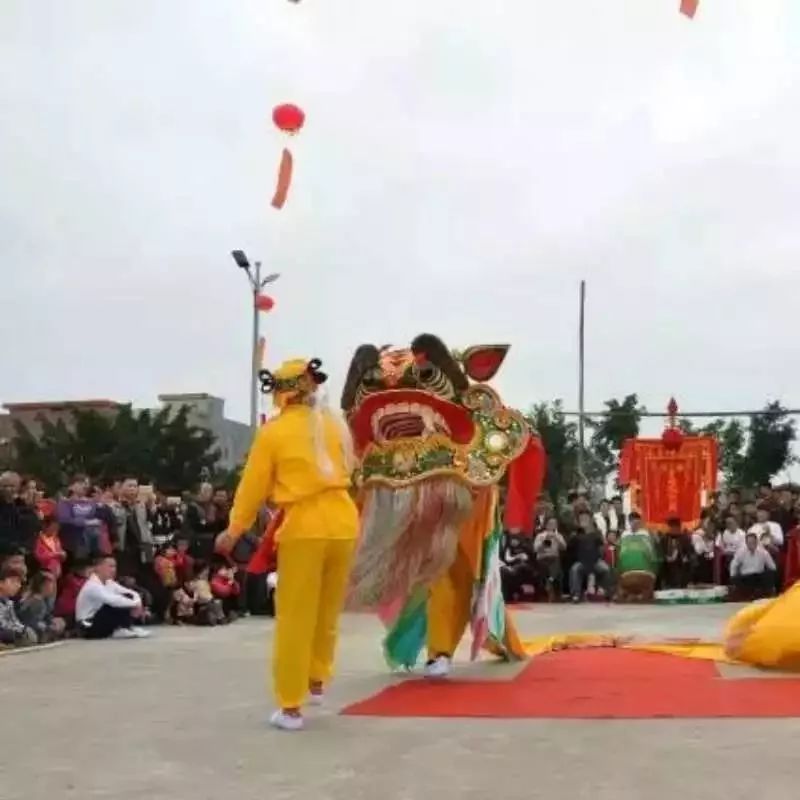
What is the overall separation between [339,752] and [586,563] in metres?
12.2

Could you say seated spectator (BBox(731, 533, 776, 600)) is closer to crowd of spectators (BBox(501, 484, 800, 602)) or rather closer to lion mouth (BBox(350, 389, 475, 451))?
crowd of spectators (BBox(501, 484, 800, 602))

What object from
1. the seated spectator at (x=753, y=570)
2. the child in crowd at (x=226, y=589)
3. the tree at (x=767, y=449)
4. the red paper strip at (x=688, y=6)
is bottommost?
the child in crowd at (x=226, y=589)

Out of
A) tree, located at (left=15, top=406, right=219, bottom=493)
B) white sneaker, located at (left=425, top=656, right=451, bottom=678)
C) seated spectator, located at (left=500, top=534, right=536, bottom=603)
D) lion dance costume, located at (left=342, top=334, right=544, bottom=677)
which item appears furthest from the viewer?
tree, located at (left=15, top=406, right=219, bottom=493)

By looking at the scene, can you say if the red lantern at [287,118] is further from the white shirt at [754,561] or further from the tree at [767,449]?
the tree at [767,449]

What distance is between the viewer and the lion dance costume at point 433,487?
23.6 ft

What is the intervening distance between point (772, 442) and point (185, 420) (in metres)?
19.3

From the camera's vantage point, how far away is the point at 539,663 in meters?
8.11

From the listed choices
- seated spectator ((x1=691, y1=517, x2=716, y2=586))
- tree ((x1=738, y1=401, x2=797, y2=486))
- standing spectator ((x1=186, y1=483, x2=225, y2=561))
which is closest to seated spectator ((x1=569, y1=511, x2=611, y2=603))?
seated spectator ((x1=691, y1=517, x2=716, y2=586))

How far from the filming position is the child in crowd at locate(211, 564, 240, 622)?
13.6 metres

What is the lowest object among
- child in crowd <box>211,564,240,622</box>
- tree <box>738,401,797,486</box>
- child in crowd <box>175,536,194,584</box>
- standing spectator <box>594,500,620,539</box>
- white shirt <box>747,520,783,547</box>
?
child in crowd <box>211,564,240,622</box>

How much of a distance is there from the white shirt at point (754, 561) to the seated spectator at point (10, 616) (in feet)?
29.2

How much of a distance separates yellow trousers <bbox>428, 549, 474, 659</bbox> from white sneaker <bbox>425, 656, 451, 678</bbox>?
0.04 meters

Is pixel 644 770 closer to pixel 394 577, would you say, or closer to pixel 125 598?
pixel 394 577

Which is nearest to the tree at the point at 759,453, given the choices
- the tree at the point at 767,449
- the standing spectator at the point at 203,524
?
the tree at the point at 767,449
